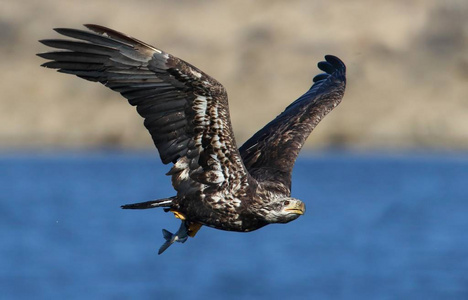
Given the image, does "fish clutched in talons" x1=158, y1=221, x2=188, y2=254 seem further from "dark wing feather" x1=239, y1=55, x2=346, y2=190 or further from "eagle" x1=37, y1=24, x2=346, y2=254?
"dark wing feather" x1=239, y1=55, x2=346, y2=190

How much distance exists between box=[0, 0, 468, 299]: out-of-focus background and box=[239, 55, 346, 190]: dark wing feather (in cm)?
1456

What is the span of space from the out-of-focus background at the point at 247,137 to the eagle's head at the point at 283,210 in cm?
1713

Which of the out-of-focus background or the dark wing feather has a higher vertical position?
the out-of-focus background

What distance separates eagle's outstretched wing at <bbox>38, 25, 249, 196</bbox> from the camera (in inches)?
421

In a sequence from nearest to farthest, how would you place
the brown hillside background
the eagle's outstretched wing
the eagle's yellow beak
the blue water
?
the eagle's outstretched wing → the eagle's yellow beak → the blue water → the brown hillside background

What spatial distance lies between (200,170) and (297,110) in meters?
2.63

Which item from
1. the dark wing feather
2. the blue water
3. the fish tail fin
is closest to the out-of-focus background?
the blue water

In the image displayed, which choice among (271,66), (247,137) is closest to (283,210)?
(247,137)

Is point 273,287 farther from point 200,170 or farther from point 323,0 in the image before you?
point 323,0

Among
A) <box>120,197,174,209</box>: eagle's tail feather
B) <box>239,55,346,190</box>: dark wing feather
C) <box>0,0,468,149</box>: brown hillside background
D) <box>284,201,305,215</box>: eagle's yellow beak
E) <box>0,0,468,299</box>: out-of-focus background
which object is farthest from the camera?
<box>0,0,468,149</box>: brown hillside background

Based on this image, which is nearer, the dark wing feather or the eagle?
the eagle

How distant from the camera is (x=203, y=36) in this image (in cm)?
6656

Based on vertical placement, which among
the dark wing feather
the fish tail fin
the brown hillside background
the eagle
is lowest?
the fish tail fin

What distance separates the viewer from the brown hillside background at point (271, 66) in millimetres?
59500
